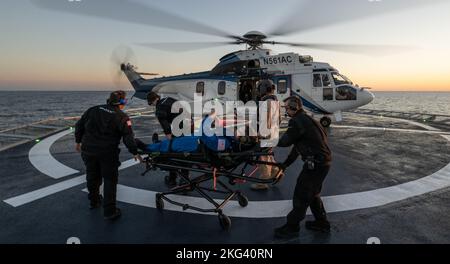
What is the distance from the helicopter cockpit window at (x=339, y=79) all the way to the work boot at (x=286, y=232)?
36.5 ft

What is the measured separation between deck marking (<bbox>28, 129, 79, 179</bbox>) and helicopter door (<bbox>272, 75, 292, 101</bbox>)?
1003 cm

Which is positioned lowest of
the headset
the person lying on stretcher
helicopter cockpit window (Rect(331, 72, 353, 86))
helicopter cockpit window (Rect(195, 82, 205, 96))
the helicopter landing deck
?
the helicopter landing deck

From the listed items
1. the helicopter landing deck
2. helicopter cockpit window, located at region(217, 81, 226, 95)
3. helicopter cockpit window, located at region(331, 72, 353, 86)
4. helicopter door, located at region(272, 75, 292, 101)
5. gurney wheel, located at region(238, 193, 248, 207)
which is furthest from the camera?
helicopter cockpit window, located at region(217, 81, 226, 95)

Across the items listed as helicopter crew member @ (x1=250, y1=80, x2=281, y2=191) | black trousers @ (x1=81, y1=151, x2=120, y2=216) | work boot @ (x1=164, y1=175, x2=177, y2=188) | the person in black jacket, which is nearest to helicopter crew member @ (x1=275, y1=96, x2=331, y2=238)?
helicopter crew member @ (x1=250, y1=80, x2=281, y2=191)

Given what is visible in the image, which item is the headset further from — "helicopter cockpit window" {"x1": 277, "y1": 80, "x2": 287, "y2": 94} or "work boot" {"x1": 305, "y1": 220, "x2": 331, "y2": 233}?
"helicopter cockpit window" {"x1": 277, "y1": 80, "x2": 287, "y2": 94}

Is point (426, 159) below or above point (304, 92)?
below

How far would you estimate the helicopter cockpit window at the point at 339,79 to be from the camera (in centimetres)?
1354

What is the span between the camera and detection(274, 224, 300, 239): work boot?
12.8 feet

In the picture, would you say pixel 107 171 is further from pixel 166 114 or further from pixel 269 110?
pixel 269 110

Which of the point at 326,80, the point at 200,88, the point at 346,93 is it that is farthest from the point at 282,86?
the point at 200,88
